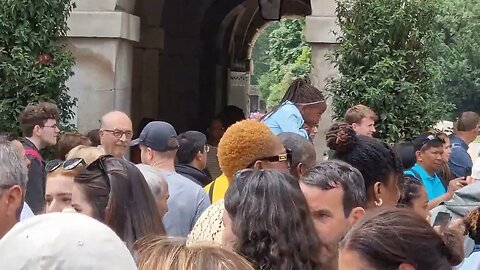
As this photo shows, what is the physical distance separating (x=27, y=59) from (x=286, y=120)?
3168mm

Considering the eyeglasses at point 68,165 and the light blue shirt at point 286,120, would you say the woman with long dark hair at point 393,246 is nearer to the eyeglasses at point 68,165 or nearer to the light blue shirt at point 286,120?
the eyeglasses at point 68,165

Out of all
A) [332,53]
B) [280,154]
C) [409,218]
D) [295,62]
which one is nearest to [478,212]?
[280,154]

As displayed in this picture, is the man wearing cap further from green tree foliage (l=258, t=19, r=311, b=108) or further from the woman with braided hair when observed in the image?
green tree foliage (l=258, t=19, r=311, b=108)

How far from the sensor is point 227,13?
787 inches

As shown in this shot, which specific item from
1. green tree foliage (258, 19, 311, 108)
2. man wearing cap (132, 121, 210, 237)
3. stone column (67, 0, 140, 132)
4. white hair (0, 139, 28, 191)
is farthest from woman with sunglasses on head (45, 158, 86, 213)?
green tree foliage (258, 19, 311, 108)

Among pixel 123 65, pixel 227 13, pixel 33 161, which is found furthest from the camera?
pixel 227 13

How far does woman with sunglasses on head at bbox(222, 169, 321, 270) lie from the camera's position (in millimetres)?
3188

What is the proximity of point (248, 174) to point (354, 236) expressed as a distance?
0.90 meters

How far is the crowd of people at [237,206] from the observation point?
77.3 inches

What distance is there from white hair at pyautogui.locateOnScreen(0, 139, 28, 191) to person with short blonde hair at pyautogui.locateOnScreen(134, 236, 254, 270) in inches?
52.3

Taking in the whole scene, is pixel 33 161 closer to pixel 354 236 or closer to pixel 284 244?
A: pixel 284 244

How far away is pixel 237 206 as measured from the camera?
11.1 ft

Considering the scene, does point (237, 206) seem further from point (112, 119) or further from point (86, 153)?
point (112, 119)

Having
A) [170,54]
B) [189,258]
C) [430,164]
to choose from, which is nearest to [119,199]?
[189,258]
